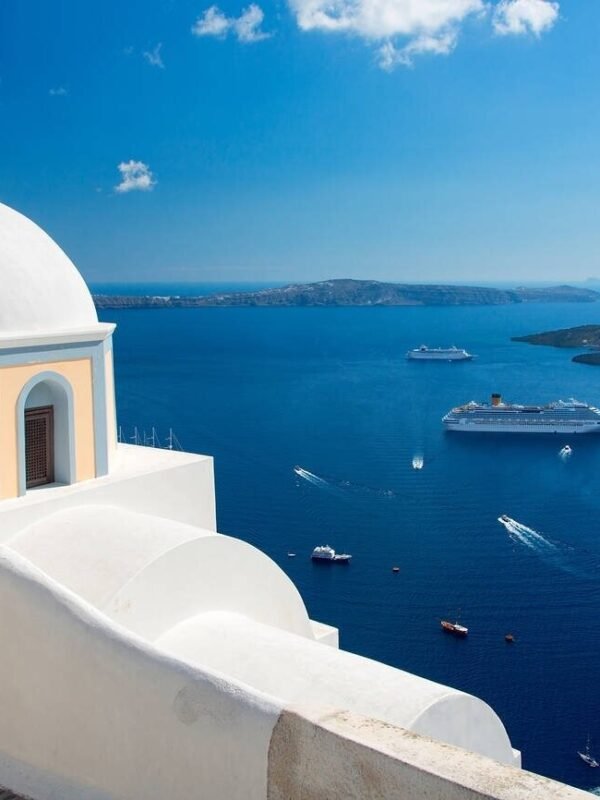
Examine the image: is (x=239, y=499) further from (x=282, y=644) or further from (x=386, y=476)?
(x=282, y=644)

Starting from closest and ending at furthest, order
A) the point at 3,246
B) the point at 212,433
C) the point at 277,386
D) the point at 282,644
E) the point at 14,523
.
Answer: the point at 282,644 < the point at 14,523 < the point at 3,246 < the point at 212,433 < the point at 277,386

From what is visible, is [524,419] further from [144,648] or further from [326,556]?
[144,648]

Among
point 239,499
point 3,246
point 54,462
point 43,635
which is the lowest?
point 239,499

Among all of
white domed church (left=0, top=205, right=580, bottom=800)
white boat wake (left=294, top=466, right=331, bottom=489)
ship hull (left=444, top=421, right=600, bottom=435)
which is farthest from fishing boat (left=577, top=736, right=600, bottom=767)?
ship hull (left=444, top=421, right=600, bottom=435)

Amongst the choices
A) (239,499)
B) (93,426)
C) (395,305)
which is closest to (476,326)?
(395,305)

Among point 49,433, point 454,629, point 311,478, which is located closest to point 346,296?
point 311,478

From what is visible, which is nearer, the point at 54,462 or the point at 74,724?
the point at 74,724

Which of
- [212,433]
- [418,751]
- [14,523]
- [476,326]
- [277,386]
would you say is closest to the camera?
[418,751]

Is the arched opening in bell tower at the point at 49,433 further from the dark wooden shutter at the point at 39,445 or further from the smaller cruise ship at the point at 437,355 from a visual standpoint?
the smaller cruise ship at the point at 437,355
